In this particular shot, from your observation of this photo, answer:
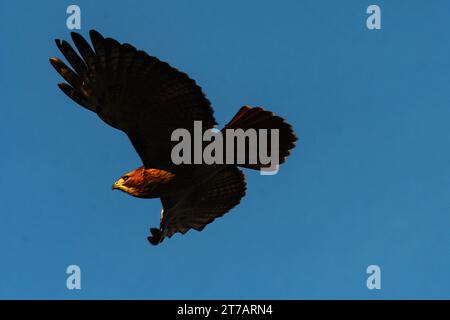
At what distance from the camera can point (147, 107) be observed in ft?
28.8

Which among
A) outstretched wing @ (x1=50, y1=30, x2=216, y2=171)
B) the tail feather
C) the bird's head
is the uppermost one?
outstretched wing @ (x1=50, y1=30, x2=216, y2=171)

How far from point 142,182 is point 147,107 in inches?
38.4

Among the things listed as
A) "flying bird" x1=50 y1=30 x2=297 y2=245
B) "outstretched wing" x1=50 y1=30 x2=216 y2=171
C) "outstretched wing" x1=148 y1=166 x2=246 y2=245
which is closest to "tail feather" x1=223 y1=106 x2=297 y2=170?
"flying bird" x1=50 y1=30 x2=297 y2=245

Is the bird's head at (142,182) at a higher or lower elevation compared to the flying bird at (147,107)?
lower

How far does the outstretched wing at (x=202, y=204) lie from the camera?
33.0 ft

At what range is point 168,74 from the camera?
8422mm

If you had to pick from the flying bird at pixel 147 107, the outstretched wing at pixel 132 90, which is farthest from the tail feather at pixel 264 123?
the outstretched wing at pixel 132 90

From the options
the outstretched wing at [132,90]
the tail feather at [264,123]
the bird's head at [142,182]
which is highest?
the outstretched wing at [132,90]

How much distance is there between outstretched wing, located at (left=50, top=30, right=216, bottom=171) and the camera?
834 cm

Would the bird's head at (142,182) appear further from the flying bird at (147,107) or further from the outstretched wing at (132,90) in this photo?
the outstretched wing at (132,90)

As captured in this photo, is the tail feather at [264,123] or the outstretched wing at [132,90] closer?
the outstretched wing at [132,90]

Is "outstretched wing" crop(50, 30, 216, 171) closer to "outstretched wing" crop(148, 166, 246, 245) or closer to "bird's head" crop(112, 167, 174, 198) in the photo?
"bird's head" crop(112, 167, 174, 198)
